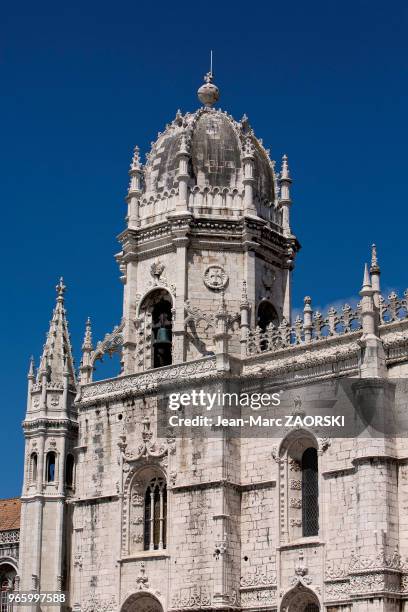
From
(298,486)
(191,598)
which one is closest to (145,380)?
(298,486)

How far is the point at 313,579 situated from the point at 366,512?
9.73 ft

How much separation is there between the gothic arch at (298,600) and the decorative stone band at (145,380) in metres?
7.09

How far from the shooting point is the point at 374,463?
3122 centimetres

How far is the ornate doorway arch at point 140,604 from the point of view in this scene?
36.1 m

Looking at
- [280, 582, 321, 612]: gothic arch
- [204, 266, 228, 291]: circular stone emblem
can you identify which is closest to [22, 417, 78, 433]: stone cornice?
[204, 266, 228, 291]: circular stone emblem

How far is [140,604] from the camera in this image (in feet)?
120

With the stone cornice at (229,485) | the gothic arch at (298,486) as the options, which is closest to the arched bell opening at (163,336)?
the stone cornice at (229,485)

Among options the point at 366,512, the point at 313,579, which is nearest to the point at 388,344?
the point at 366,512

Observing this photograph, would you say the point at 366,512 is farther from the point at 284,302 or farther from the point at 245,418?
the point at 284,302

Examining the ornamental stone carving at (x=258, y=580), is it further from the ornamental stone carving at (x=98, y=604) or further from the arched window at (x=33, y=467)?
the arched window at (x=33, y=467)

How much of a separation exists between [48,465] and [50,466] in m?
0.12

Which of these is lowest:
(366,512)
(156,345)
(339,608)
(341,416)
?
(339,608)

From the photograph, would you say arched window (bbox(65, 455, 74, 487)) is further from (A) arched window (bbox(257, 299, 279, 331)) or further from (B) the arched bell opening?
(A) arched window (bbox(257, 299, 279, 331))

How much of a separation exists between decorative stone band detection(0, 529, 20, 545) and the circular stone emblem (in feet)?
52.9
